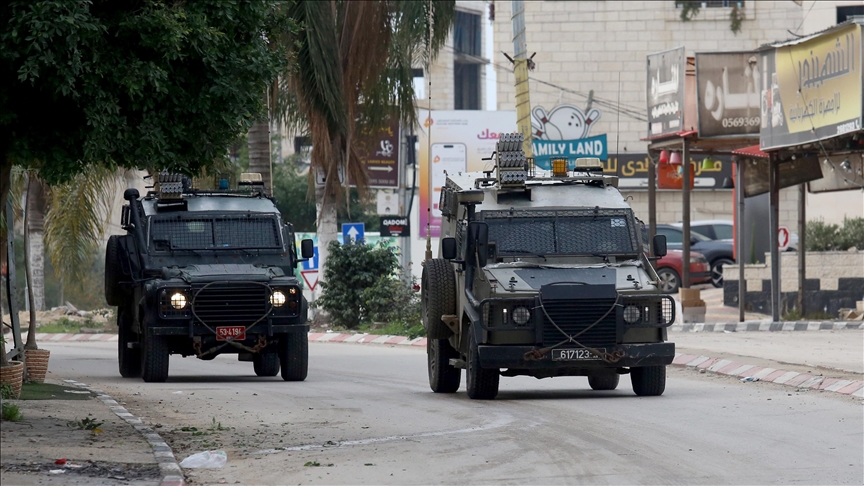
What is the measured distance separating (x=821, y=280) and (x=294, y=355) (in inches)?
607

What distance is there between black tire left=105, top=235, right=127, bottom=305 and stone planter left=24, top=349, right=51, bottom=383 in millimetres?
2733

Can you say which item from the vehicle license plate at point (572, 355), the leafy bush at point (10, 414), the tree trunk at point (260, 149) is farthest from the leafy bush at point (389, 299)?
the leafy bush at point (10, 414)

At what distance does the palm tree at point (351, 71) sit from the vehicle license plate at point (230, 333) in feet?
31.6

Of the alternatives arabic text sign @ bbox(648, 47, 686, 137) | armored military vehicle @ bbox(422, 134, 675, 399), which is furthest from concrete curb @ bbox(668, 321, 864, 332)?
armored military vehicle @ bbox(422, 134, 675, 399)

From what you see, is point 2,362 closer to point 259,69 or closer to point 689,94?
point 259,69

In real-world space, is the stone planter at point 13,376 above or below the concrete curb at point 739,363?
above

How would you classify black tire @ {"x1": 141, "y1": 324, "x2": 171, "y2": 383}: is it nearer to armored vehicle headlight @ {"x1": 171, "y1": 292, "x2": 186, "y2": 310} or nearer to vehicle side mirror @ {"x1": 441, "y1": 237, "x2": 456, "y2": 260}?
armored vehicle headlight @ {"x1": 171, "y1": 292, "x2": 186, "y2": 310}

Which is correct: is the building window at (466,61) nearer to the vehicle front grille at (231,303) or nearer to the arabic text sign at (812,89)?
the arabic text sign at (812,89)

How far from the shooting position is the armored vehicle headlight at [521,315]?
1386 cm

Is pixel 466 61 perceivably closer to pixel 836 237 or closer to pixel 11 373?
pixel 836 237

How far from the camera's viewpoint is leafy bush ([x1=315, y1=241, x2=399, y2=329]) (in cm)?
2994

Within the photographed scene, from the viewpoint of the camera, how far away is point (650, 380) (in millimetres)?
14695

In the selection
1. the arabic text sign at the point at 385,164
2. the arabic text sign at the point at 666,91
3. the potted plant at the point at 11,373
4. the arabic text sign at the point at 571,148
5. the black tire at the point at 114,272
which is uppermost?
the arabic text sign at the point at 666,91

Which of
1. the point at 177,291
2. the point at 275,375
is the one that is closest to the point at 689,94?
the point at 275,375
